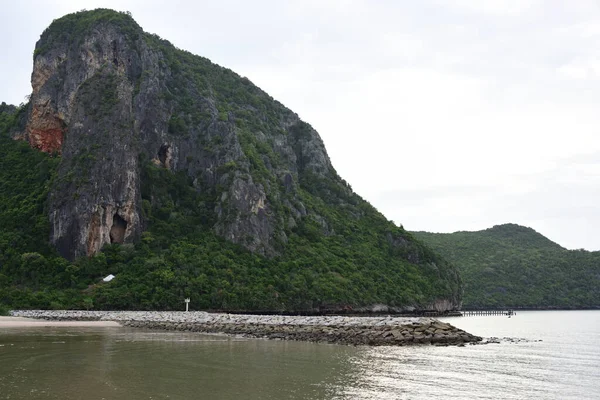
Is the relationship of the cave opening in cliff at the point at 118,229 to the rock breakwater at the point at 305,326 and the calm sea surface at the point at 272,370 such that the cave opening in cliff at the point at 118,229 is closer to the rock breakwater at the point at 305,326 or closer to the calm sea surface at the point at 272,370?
the rock breakwater at the point at 305,326

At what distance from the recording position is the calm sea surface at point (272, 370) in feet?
81.2

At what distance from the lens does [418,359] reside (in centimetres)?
3797

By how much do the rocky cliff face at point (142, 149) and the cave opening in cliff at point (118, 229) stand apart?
0.53ft

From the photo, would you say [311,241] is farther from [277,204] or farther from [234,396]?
[234,396]

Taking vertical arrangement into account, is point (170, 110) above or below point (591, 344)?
above

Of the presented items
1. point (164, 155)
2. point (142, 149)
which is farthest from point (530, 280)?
point (142, 149)

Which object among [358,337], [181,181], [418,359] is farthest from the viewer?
[181,181]

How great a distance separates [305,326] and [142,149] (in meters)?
64.1

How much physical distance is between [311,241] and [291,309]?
27920 millimetres

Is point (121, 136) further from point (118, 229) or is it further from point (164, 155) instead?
point (118, 229)

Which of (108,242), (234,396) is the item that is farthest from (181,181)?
(234,396)

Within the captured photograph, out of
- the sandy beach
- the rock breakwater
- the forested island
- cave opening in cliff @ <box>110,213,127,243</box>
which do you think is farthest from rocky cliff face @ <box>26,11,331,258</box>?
the sandy beach

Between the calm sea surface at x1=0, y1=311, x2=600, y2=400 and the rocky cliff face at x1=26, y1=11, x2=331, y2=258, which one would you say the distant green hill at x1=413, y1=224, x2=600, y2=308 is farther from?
the calm sea surface at x1=0, y1=311, x2=600, y2=400

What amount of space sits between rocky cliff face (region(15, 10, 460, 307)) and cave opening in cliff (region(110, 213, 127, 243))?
6.4 inches
